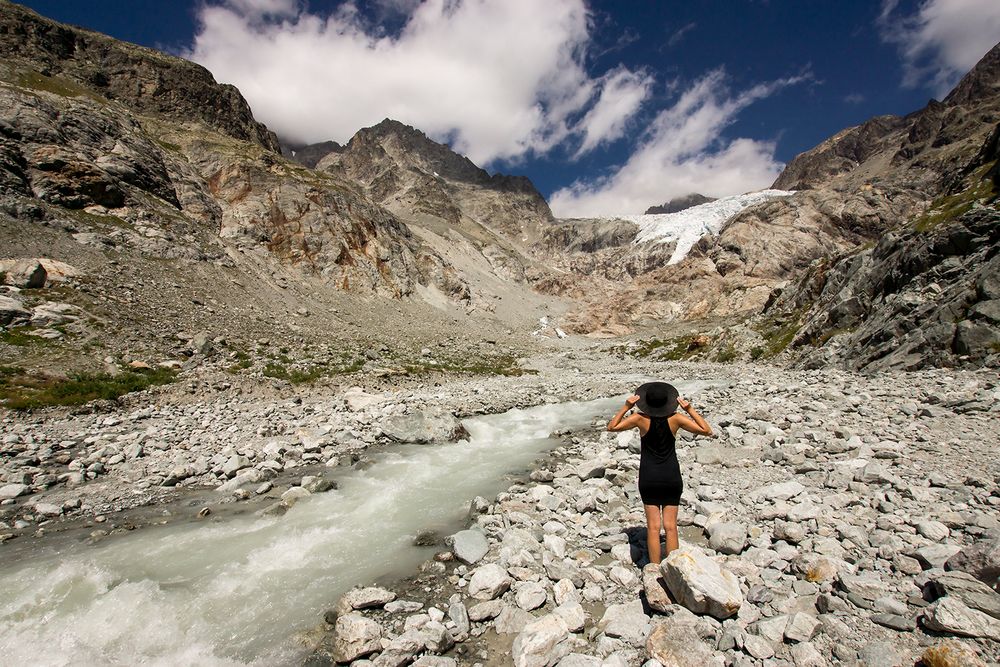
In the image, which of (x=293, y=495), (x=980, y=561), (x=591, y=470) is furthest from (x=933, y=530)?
(x=293, y=495)

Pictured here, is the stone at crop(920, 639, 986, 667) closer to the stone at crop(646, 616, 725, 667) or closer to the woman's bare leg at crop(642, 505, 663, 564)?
the stone at crop(646, 616, 725, 667)

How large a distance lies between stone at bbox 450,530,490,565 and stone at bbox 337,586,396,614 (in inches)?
59.0

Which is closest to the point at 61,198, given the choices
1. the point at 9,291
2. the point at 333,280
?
the point at 9,291

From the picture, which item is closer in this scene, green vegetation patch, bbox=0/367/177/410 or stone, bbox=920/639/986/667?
stone, bbox=920/639/986/667

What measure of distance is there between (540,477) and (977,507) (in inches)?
345

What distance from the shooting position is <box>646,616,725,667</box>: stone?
4.60 metres

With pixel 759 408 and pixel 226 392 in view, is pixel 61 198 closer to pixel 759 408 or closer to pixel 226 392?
pixel 226 392

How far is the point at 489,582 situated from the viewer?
273 inches

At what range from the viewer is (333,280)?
66000 mm

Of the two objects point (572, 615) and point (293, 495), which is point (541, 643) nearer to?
point (572, 615)

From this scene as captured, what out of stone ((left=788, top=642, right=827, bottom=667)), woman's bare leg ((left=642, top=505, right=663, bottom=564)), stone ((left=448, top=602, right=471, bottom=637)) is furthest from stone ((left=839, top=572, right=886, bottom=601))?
stone ((left=448, top=602, right=471, bottom=637))

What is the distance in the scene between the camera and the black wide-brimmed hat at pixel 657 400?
6707 mm

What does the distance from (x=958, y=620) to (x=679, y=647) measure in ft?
8.54

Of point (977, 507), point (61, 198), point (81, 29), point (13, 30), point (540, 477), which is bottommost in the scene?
point (540, 477)
